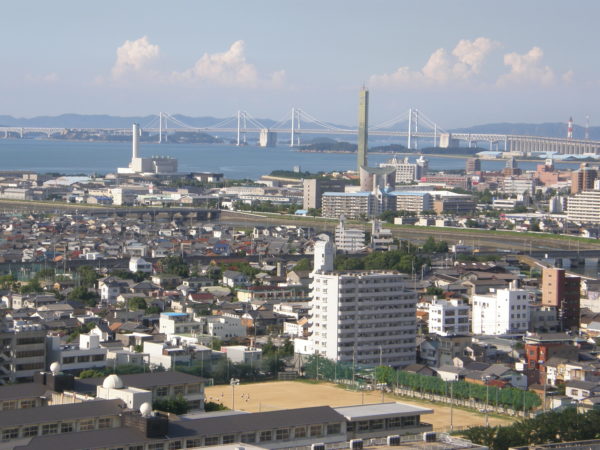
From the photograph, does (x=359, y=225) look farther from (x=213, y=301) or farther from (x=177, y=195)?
(x=213, y=301)

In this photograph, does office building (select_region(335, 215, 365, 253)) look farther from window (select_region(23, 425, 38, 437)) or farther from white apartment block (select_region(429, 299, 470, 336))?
window (select_region(23, 425, 38, 437))

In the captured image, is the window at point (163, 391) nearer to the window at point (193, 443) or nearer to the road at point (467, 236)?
the window at point (193, 443)

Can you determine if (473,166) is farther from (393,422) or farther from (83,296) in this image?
(393,422)

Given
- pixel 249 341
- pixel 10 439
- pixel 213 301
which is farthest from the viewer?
pixel 213 301

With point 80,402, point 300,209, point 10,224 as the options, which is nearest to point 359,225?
point 300,209

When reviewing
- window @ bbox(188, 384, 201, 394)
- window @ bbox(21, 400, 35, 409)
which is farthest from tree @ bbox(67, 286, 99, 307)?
window @ bbox(21, 400, 35, 409)

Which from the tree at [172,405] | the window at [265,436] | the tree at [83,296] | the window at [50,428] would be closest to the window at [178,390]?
the tree at [172,405]
